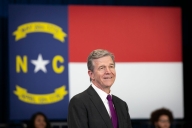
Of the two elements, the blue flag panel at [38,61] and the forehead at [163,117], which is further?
the blue flag panel at [38,61]

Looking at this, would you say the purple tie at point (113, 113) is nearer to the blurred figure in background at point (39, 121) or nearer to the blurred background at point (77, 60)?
the blurred figure in background at point (39, 121)

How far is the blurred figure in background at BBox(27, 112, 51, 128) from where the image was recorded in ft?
20.9

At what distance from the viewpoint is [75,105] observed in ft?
8.47

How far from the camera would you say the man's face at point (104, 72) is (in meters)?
2.62

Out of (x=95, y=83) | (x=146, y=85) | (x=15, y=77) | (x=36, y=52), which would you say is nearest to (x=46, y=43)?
(x=36, y=52)

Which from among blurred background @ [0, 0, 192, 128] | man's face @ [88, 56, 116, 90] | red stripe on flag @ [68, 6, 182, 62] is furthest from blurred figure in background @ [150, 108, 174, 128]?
man's face @ [88, 56, 116, 90]

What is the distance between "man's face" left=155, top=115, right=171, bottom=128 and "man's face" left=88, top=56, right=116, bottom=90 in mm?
3520

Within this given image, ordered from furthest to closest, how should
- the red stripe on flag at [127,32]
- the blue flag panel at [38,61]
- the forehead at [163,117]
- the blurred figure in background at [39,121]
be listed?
the red stripe on flag at [127,32]
the blue flag panel at [38,61]
the blurred figure in background at [39,121]
the forehead at [163,117]

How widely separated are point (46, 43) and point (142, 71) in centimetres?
142

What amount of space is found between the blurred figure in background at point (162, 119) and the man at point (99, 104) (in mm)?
3422

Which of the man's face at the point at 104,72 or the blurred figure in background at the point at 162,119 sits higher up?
the man's face at the point at 104,72

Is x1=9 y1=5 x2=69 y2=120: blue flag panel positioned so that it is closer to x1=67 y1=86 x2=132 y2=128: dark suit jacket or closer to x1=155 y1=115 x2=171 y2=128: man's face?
x1=155 y1=115 x2=171 y2=128: man's face

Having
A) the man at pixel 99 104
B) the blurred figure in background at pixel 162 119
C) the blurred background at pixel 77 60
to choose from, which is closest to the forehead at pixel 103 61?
the man at pixel 99 104

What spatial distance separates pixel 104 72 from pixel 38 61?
4.31m
